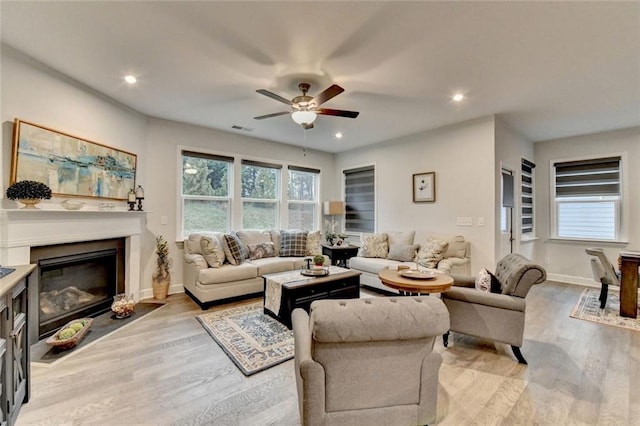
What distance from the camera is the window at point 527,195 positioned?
527 cm

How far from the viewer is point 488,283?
267cm

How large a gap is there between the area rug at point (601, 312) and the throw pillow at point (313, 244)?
11.8ft

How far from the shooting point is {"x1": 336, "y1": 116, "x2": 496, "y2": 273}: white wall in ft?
13.6

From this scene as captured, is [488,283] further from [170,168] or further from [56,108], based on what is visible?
A: [56,108]

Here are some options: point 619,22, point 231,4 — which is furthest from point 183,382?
point 619,22

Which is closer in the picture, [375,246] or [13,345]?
[13,345]

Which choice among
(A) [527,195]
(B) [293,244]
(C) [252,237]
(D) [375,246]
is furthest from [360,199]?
(A) [527,195]

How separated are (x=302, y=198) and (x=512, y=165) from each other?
12.9 feet

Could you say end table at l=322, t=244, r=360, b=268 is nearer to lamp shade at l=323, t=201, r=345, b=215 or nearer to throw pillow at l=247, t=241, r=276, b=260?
lamp shade at l=323, t=201, r=345, b=215

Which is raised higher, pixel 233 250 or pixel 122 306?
pixel 233 250

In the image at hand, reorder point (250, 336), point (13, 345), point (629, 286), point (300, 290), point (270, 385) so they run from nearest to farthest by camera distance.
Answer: point (13, 345) < point (270, 385) < point (250, 336) < point (300, 290) < point (629, 286)

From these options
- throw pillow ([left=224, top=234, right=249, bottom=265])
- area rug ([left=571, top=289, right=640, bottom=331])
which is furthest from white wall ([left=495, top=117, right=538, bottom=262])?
throw pillow ([left=224, top=234, right=249, bottom=265])

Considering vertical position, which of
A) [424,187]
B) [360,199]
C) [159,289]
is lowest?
[159,289]

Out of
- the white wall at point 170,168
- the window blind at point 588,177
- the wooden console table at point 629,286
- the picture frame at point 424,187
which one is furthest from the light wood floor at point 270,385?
the window blind at point 588,177
